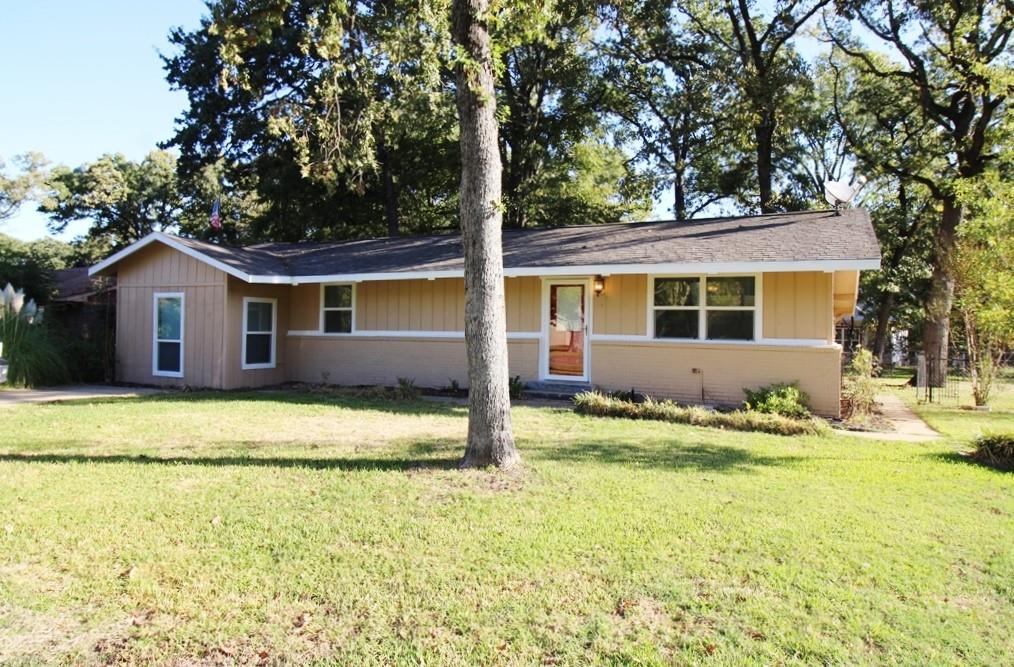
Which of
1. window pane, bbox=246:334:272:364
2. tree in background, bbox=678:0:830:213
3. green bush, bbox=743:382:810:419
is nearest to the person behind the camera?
green bush, bbox=743:382:810:419

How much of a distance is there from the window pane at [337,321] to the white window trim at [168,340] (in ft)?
9.59

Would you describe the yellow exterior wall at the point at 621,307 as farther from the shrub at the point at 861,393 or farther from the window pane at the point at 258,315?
the window pane at the point at 258,315

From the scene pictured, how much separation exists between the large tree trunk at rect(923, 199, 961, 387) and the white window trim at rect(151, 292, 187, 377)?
1784 cm

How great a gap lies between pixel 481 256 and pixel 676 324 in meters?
6.74

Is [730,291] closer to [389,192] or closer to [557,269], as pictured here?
[557,269]

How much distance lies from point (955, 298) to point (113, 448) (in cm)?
1910

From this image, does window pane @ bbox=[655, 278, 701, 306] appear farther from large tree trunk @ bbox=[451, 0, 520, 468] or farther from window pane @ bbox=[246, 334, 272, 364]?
window pane @ bbox=[246, 334, 272, 364]

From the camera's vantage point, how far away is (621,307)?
40.0ft

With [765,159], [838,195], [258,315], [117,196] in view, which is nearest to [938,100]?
[765,159]

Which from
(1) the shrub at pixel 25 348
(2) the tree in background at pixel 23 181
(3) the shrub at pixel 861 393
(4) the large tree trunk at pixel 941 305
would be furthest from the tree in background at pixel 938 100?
(2) the tree in background at pixel 23 181

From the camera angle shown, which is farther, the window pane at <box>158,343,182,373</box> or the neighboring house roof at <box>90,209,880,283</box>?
the window pane at <box>158,343,182,373</box>

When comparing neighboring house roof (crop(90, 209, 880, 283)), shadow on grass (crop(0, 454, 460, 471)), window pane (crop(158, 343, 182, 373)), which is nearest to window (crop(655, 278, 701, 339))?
neighboring house roof (crop(90, 209, 880, 283))

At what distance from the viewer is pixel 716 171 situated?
2667cm

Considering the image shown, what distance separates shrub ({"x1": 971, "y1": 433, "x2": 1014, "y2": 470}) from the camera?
22.8 ft
